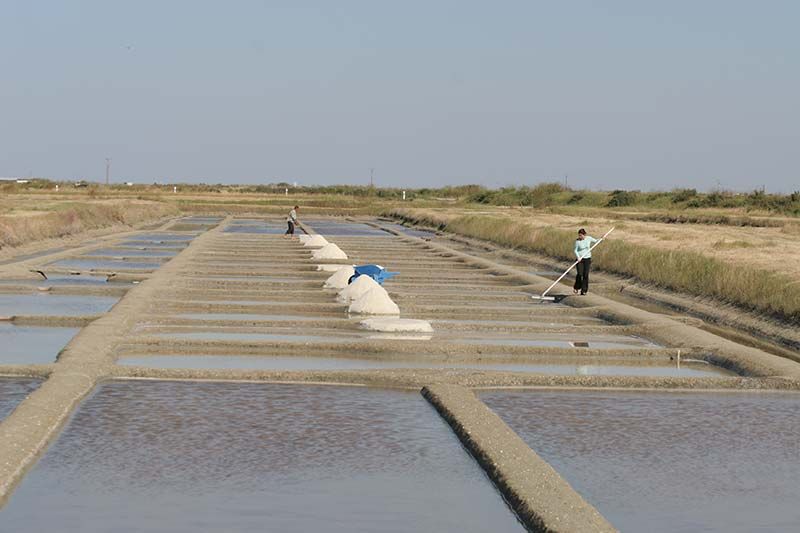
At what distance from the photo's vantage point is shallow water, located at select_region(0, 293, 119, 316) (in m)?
15.6

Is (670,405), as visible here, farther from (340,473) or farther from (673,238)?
(673,238)

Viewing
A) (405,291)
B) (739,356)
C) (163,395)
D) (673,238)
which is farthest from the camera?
(673,238)

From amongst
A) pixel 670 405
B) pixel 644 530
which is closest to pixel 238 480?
pixel 644 530

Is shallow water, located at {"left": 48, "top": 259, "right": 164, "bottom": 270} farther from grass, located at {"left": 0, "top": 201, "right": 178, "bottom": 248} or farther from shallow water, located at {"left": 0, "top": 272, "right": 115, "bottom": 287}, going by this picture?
grass, located at {"left": 0, "top": 201, "right": 178, "bottom": 248}

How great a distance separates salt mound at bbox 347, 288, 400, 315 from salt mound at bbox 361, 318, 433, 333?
88 cm

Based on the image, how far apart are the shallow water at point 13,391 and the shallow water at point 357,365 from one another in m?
1.46

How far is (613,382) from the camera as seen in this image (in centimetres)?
1091

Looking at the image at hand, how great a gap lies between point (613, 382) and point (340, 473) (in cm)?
427

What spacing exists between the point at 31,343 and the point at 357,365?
11.4 ft

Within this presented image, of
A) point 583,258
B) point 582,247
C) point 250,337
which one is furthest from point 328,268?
point 250,337

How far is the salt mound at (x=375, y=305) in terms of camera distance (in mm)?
15539

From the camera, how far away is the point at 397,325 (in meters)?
14.3

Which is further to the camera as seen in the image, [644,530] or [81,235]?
[81,235]

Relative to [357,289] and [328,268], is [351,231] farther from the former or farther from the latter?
[357,289]
